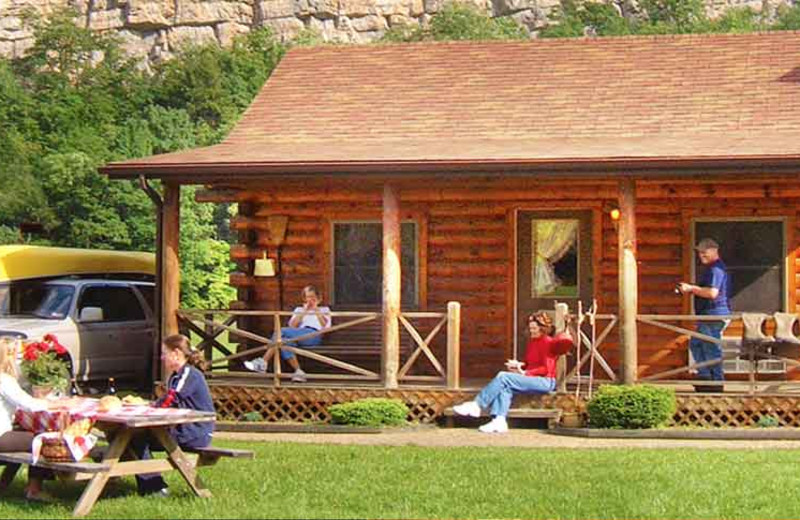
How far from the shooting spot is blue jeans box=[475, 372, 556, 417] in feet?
54.3

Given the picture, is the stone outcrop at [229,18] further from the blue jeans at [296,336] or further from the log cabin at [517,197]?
the blue jeans at [296,336]

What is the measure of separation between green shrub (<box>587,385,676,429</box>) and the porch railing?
72.1 inches

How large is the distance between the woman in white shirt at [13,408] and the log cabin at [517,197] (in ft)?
19.5

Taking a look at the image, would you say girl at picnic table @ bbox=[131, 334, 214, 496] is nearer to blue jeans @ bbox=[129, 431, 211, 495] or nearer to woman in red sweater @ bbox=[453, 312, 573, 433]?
blue jeans @ bbox=[129, 431, 211, 495]

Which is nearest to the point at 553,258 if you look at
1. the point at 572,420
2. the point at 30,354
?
the point at 572,420

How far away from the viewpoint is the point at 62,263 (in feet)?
69.9

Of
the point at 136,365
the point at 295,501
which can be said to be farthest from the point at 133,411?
the point at 136,365

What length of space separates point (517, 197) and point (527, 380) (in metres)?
3.19

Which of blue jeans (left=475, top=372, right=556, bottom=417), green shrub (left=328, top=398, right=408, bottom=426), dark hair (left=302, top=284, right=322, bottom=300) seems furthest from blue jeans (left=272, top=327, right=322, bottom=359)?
blue jeans (left=475, top=372, right=556, bottom=417)

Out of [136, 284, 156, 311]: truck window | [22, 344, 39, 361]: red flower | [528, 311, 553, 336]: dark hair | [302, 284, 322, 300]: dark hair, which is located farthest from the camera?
[136, 284, 156, 311]: truck window

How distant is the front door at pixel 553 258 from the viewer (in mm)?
19328

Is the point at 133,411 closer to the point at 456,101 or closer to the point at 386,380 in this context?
the point at 386,380

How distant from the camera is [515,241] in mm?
19328

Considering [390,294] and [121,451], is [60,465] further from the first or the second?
[390,294]
